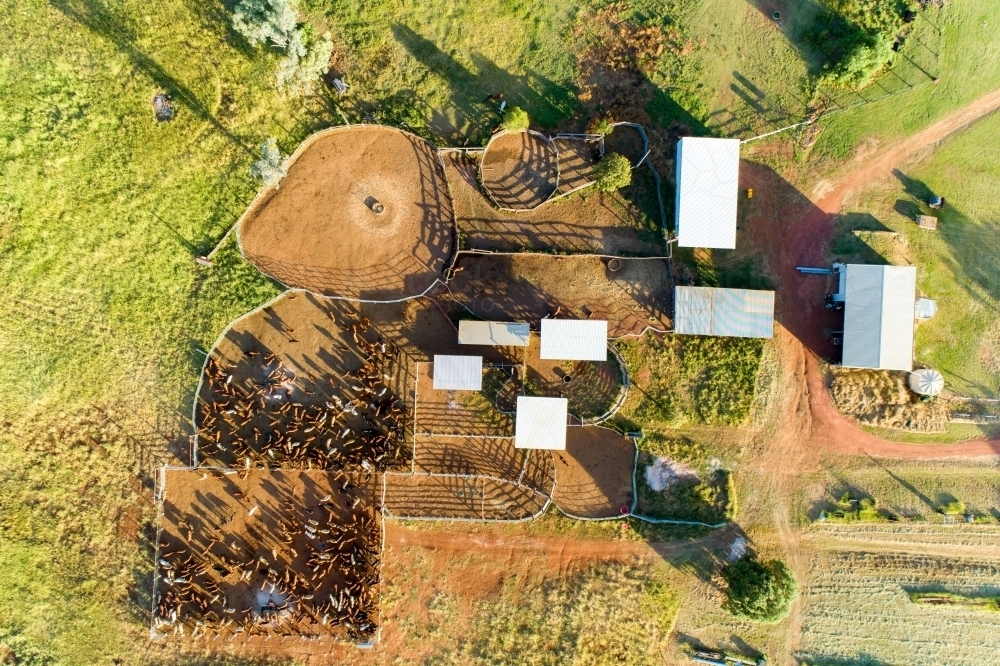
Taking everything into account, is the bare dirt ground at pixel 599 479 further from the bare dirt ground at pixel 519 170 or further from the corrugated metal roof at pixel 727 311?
the bare dirt ground at pixel 519 170

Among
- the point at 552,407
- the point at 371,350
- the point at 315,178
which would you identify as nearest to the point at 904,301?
the point at 552,407

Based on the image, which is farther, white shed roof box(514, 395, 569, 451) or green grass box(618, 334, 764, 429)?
green grass box(618, 334, 764, 429)

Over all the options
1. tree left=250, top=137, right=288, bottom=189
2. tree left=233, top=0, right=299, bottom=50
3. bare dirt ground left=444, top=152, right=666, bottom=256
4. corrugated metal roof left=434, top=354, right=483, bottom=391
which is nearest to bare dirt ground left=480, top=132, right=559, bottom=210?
bare dirt ground left=444, top=152, right=666, bottom=256

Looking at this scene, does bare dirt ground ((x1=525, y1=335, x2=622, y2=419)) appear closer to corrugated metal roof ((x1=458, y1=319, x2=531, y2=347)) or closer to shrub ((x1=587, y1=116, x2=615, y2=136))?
corrugated metal roof ((x1=458, y1=319, x2=531, y2=347))

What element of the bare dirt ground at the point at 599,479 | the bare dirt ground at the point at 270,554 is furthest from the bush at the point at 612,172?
the bare dirt ground at the point at 270,554

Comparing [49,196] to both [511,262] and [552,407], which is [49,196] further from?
[552,407]
